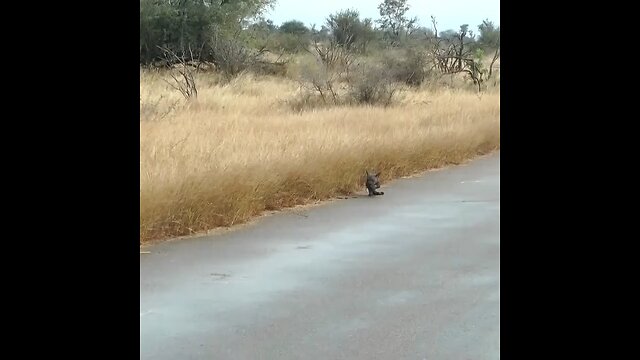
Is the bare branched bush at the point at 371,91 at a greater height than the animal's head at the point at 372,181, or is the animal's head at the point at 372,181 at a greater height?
the bare branched bush at the point at 371,91

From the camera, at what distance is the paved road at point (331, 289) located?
4219mm

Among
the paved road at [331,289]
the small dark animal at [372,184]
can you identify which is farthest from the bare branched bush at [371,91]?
the paved road at [331,289]

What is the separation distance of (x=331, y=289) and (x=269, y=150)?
480cm

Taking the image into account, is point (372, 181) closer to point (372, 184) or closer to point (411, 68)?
point (372, 184)

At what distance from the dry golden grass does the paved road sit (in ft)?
Answer: 1.26

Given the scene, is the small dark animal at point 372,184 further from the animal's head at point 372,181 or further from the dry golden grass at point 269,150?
the dry golden grass at point 269,150

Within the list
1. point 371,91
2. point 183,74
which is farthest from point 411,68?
point 183,74

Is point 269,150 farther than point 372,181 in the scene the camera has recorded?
Yes

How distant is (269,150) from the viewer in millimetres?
9953

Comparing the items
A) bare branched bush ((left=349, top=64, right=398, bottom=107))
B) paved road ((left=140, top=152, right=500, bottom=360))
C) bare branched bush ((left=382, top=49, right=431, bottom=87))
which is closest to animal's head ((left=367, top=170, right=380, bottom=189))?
paved road ((left=140, top=152, right=500, bottom=360))

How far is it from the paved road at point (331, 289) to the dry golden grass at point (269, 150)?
0.38 meters
